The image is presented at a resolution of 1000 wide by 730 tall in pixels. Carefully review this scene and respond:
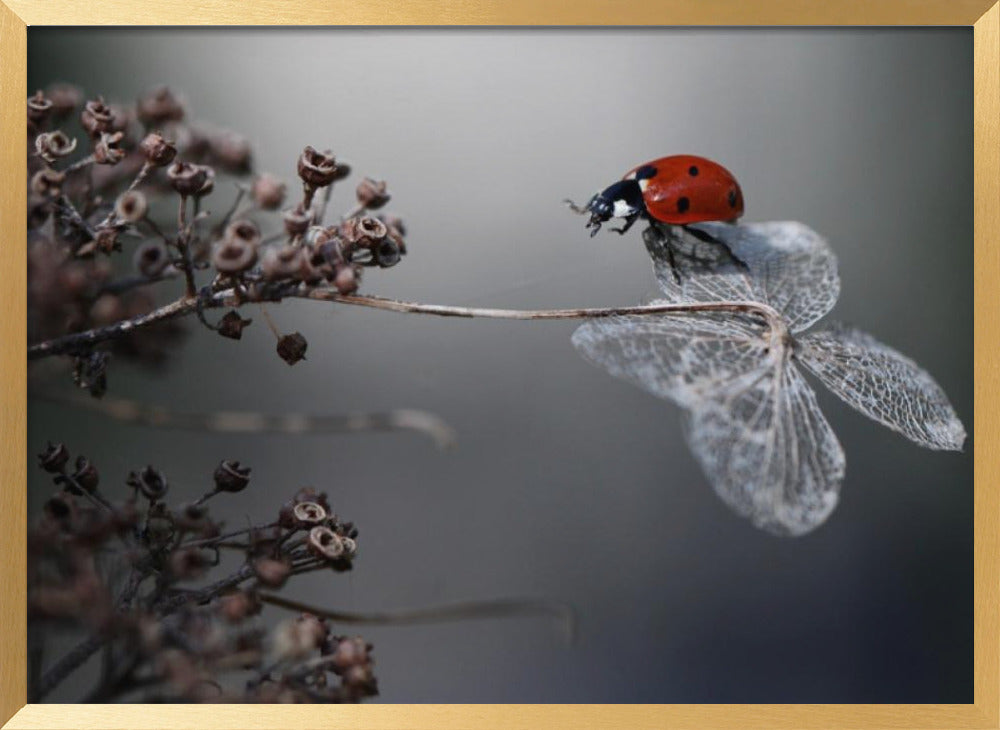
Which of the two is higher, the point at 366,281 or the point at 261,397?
the point at 366,281

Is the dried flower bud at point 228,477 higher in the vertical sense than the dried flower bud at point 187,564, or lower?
higher

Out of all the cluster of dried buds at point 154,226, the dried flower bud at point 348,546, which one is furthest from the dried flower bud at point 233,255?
the dried flower bud at point 348,546

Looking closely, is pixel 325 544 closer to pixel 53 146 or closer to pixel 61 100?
pixel 53 146

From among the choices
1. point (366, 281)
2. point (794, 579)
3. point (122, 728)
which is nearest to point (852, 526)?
point (794, 579)

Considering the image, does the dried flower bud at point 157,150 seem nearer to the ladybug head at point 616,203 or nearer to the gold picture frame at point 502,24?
the gold picture frame at point 502,24

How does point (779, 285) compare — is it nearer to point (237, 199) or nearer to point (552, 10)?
point (552, 10)

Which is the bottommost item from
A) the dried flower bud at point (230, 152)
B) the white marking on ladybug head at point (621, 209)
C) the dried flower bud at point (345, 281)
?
the dried flower bud at point (345, 281)

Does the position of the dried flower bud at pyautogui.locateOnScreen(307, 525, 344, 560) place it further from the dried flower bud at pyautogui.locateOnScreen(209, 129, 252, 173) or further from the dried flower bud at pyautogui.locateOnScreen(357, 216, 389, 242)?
the dried flower bud at pyautogui.locateOnScreen(209, 129, 252, 173)
